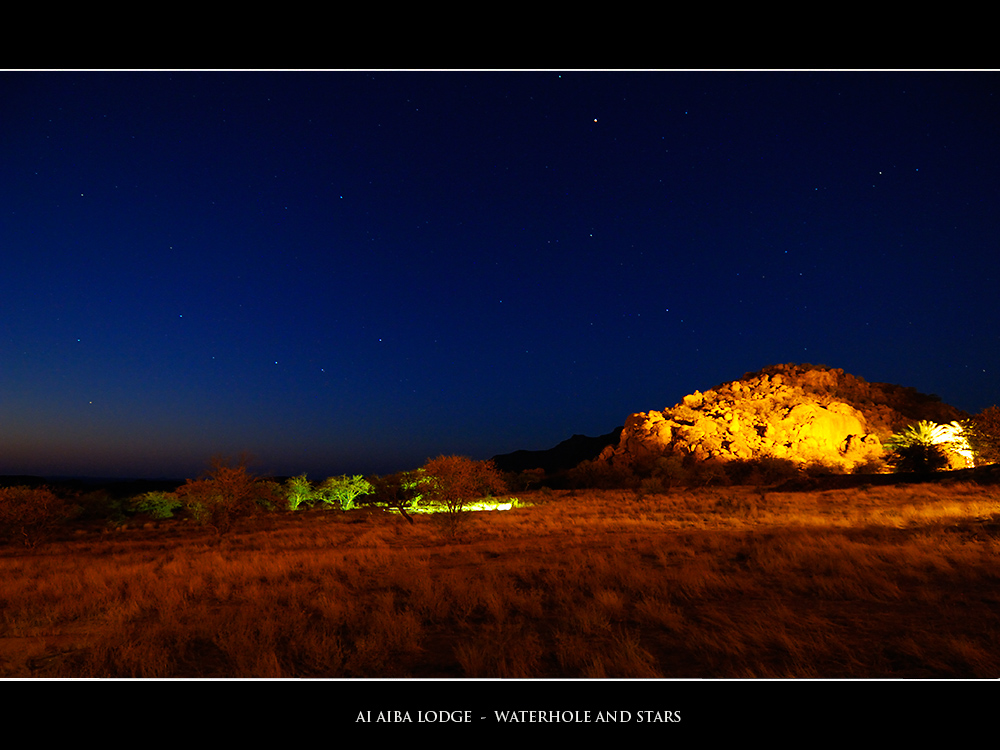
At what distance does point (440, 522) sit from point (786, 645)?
18.0 m

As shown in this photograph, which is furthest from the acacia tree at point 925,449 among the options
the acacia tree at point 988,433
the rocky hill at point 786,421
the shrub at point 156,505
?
the shrub at point 156,505

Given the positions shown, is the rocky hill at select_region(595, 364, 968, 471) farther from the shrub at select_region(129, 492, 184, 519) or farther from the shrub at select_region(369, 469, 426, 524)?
the shrub at select_region(129, 492, 184, 519)

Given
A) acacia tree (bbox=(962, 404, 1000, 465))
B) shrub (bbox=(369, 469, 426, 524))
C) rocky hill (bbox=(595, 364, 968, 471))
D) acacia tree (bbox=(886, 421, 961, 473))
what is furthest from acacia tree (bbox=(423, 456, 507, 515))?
rocky hill (bbox=(595, 364, 968, 471))

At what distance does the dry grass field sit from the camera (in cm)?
525

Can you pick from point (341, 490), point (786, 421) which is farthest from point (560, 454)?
point (341, 490)

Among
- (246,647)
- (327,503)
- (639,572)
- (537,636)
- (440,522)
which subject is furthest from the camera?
(327,503)

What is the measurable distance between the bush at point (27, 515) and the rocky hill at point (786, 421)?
61.2 metres

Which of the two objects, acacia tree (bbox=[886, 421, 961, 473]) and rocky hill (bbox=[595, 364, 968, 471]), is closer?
acacia tree (bbox=[886, 421, 961, 473])

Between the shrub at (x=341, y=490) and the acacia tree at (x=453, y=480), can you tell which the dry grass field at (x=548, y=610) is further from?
the shrub at (x=341, y=490)

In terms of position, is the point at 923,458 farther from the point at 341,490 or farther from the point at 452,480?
the point at 341,490

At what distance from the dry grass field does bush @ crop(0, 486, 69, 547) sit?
10836mm
